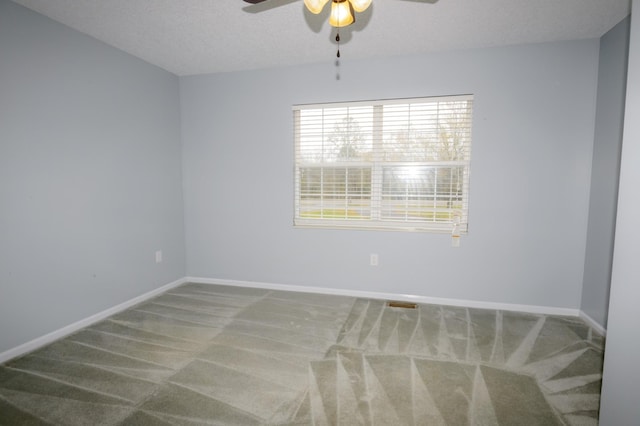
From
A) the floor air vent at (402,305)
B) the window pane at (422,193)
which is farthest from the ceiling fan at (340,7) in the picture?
the floor air vent at (402,305)

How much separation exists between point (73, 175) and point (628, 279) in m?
3.46

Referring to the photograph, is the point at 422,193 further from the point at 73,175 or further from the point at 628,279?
the point at 73,175

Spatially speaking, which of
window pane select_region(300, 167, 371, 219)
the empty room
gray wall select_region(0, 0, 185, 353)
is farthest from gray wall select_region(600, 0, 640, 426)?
gray wall select_region(0, 0, 185, 353)

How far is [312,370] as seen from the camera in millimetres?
1984

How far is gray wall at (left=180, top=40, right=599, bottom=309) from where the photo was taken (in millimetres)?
2729

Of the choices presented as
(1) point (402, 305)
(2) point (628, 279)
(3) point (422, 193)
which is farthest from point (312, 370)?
(3) point (422, 193)

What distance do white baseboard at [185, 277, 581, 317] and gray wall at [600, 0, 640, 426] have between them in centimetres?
184

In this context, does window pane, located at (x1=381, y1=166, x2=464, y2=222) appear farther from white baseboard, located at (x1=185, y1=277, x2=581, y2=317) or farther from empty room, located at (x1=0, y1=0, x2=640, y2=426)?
white baseboard, located at (x1=185, y1=277, x2=581, y2=317)

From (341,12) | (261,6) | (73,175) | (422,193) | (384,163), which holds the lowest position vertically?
(422,193)

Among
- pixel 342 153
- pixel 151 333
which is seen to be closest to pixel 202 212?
pixel 151 333

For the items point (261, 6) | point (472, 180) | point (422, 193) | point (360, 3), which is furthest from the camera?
point (422, 193)

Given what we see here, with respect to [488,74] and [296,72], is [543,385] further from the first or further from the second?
[296,72]

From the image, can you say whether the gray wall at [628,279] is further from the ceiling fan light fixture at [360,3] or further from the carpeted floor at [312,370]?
the ceiling fan light fixture at [360,3]

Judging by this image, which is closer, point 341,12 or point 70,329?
point 341,12
